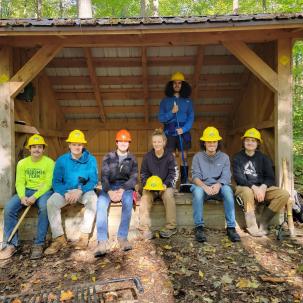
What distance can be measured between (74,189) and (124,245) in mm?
1078

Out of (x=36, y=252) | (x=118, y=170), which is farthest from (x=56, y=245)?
(x=118, y=170)

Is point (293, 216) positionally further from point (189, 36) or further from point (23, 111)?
point (23, 111)

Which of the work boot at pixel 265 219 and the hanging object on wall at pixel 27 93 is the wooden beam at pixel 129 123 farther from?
the work boot at pixel 265 219

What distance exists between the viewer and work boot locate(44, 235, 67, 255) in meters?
4.40

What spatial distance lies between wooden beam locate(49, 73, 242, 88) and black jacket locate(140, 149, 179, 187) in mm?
2808

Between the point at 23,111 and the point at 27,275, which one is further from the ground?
the point at 23,111

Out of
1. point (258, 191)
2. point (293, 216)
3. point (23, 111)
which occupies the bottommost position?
point (293, 216)

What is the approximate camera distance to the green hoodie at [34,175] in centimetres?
473

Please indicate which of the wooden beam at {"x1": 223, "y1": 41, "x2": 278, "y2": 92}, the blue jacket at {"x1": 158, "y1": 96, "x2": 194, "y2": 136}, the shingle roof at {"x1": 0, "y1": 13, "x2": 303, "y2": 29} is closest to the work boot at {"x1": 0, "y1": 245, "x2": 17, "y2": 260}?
the shingle roof at {"x1": 0, "y1": 13, "x2": 303, "y2": 29}

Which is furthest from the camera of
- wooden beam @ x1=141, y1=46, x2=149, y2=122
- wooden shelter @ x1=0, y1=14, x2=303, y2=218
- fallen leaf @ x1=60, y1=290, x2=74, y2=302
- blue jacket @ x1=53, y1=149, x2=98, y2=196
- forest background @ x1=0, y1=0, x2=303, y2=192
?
forest background @ x1=0, y1=0, x2=303, y2=192

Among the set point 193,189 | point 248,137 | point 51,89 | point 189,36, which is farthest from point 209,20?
point 51,89

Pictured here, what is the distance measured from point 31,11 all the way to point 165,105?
1993cm

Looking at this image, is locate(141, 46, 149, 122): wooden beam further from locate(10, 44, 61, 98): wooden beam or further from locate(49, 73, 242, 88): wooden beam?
locate(10, 44, 61, 98): wooden beam

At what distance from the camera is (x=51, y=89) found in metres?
7.44
